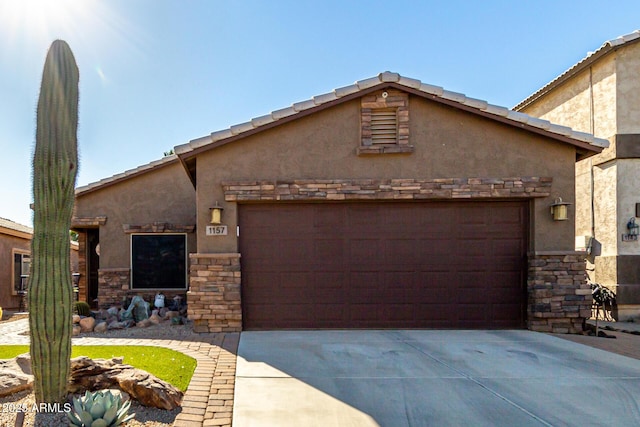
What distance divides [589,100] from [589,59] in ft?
3.32

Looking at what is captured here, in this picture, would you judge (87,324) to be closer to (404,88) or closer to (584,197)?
(404,88)

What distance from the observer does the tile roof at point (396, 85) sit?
720cm

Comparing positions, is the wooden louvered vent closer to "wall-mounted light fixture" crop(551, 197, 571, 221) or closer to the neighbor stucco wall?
"wall-mounted light fixture" crop(551, 197, 571, 221)

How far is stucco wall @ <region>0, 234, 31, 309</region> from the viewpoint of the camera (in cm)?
1366

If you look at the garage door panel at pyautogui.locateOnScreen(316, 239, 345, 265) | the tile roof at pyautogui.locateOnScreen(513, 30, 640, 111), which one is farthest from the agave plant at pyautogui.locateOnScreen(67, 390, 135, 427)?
the tile roof at pyautogui.locateOnScreen(513, 30, 640, 111)

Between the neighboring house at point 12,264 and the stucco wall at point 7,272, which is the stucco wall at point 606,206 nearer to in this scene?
the neighboring house at point 12,264

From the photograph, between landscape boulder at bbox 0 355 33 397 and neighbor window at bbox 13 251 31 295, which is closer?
landscape boulder at bbox 0 355 33 397

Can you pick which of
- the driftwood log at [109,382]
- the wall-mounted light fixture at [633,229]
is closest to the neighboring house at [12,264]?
the driftwood log at [109,382]

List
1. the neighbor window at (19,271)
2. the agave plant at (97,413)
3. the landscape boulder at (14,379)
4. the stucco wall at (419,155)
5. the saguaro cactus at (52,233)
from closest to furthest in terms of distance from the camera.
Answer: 1. the agave plant at (97,413)
2. the saguaro cactus at (52,233)
3. the landscape boulder at (14,379)
4. the stucco wall at (419,155)
5. the neighbor window at (19,271)

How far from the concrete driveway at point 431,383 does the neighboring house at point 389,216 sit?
89 cm

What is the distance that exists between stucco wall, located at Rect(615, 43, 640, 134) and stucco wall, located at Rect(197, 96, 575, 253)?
345 centimetres

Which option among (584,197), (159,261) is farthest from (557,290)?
(159,261)

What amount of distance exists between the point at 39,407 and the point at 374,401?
119 inches

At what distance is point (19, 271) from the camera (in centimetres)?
1487
